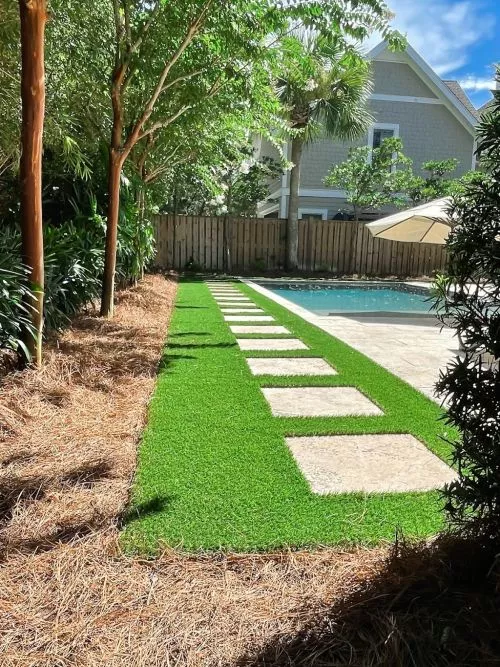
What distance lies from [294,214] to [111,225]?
10787mm

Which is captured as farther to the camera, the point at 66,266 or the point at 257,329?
the point at 257,329

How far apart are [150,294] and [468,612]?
837cm

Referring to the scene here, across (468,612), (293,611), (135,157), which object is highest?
(135,157)

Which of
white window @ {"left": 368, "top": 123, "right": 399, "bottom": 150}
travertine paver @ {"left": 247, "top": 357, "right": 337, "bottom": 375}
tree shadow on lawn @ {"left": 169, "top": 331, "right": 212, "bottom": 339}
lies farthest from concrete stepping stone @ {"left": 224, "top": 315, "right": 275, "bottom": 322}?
white window @ {"left": 368, "top": 123, "right": 399, "bottom": 150}

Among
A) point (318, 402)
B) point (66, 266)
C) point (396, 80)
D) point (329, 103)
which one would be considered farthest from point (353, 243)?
point (318, 402)

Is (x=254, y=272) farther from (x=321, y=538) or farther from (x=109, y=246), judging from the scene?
(x=321, y=538)

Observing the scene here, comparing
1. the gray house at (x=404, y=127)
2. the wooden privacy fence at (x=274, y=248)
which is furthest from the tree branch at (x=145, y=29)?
the gray house at (x=404, y=127)

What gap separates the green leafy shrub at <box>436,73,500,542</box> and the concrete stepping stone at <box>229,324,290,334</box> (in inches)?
198

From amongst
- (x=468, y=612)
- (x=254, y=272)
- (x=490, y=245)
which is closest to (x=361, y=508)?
(x=468, y=612)

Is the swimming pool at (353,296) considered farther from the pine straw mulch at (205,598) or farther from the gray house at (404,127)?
the pine straw mulch at (205,598)

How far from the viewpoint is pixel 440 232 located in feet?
27.7

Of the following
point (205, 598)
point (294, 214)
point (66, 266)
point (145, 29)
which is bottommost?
point (205, 598)

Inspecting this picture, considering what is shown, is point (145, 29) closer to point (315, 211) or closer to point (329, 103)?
point (329, 103)

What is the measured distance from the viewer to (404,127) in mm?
19016
